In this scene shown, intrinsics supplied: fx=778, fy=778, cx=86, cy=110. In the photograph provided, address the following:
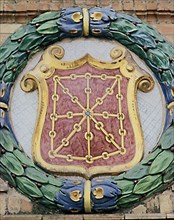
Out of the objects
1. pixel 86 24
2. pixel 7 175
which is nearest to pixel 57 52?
pixel 86 24

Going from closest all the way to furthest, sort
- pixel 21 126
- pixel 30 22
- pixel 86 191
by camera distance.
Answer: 1. pixel 86 191
2. pixel 21 126
3. pixel 30 22

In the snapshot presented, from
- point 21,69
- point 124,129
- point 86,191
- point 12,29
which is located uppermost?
point 12,29

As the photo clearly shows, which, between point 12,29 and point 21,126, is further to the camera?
point 12,29

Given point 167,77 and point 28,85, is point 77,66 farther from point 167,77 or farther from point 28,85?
point 167,77

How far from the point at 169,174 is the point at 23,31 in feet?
5.51

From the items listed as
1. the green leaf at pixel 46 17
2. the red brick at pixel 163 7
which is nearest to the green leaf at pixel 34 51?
the green leaf at pixel 46 17

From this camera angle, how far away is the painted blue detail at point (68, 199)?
5.54 m

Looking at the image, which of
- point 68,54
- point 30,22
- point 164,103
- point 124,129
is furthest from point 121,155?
point 30,22

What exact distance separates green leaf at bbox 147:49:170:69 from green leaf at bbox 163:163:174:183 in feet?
2.80

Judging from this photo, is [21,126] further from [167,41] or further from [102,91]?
[167,41]

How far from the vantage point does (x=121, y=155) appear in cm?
579

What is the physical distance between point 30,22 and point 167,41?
1127 mm

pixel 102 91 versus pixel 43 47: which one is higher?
pixel 43 47

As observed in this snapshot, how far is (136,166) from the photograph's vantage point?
18.7 feet
